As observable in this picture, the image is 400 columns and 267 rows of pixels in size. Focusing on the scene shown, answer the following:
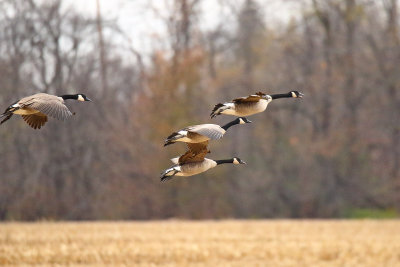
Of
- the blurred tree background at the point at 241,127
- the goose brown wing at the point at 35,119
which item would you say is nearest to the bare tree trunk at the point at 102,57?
the blurred tree background at the point at 241,127

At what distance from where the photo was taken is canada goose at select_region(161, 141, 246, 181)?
126 inches

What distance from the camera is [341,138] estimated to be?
3341 cm

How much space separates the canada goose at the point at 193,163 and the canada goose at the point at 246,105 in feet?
0.76

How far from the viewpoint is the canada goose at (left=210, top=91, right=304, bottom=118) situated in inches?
124

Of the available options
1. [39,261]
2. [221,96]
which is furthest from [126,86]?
[39,261]

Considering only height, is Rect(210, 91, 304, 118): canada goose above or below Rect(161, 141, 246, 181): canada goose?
above

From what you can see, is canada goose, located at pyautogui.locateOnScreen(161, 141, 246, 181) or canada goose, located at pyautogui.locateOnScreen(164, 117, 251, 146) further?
canada goose, located at pyautogui.locateOnScreen(161, 141, 246, 181)

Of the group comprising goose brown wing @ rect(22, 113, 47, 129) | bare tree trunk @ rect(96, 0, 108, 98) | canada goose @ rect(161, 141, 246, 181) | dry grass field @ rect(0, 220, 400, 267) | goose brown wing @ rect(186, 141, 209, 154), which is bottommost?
dry grass field @ rect(0, 220, 400, 267)

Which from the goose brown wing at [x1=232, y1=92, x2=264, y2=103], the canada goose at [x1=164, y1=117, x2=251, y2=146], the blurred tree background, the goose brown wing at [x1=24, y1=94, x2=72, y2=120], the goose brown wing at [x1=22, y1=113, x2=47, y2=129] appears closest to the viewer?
the goose brown wing at [x1=24, y1=94, x2=72, y2=120]

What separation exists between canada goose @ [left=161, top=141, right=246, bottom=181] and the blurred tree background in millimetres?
24897

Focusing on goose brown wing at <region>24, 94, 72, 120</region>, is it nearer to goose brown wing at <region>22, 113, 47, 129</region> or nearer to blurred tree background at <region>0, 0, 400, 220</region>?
goose brown wing at <region>22, 113, 47, 129</region>

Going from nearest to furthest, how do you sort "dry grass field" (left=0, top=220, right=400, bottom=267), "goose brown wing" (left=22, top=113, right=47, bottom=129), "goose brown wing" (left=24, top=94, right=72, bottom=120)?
1. "goose brown wing" (left=24, top=94, right=72, bottom=120)
2. "goose brown wing" (left=22, top=113, right=47, bottom=129)
3. "dry grass field" (left=0, top=220, right=400, bottom=267)

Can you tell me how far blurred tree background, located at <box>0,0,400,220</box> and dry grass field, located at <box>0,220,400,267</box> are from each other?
10.2 metres

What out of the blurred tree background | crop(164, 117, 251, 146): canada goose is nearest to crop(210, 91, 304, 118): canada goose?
crop(164, 117, 251, 146): canada goose
